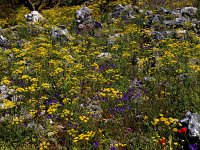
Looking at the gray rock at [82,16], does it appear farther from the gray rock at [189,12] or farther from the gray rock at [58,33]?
the gray rock at [189,12]

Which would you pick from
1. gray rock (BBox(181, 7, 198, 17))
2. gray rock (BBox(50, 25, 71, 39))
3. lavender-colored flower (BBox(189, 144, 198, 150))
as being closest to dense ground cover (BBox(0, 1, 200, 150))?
lavender-colored flower (BBox(189, 144, 198, 150))

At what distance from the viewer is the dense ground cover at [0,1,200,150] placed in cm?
657

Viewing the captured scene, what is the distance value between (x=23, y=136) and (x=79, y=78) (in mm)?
2986

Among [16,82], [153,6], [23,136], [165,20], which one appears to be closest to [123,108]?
[23,136]

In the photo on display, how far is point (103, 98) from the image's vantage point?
840 cm

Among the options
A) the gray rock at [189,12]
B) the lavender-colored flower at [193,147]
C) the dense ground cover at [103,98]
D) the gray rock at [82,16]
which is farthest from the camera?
the gray rock at [82,16]

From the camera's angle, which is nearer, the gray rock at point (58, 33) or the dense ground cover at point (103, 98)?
the dense ground cover at point (103, 98)

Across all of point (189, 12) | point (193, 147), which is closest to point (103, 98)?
point (193, 147)

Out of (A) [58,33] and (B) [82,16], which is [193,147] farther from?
(B) [82,16]

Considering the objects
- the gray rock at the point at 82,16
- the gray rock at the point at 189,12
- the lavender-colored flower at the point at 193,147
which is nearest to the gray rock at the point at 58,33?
the gray rock at the point at 82,16

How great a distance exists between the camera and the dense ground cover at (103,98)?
657 cm

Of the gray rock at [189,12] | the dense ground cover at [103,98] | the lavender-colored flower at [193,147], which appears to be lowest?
the dense ground cover at [103,98]

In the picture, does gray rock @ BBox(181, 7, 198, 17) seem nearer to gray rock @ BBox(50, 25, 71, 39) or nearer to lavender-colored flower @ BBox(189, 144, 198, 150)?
gray rock @ BBox(50, 25, 71, 39)

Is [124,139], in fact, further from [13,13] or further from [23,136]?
[13,13]
